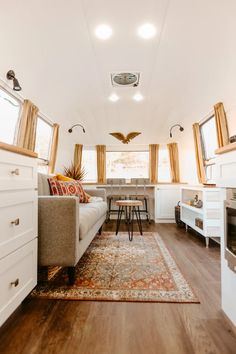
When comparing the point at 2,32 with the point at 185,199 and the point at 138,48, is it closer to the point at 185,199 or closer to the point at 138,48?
the point at 138,48

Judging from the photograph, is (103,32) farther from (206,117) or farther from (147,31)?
(206,117)

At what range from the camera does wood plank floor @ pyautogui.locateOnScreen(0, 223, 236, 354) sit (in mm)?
1021

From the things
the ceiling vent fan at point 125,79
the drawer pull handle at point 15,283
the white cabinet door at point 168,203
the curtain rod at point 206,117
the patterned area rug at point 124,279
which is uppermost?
the ceiling vent fan at point 125,79

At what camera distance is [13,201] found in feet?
3.81

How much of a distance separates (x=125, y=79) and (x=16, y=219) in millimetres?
2455

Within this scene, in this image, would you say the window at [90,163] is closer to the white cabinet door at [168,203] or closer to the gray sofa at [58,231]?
the white cabinet door at [168,203]

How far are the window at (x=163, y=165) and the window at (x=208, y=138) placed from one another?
4.19 ft

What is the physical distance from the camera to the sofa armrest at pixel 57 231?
5.34 feet

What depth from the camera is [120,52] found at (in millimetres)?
2342

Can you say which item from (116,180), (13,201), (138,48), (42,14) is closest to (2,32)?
(42,14)

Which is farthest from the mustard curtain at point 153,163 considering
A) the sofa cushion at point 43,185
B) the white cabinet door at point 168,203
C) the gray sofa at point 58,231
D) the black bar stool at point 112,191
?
the gray sofa at point 58,231

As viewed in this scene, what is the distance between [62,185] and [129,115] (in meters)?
2.14

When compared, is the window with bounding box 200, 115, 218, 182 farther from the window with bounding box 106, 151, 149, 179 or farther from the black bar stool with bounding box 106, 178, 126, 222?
the black bar stool with bounding box 106, 178, 126, 222

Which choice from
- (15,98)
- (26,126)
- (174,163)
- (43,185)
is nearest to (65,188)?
(43,185)
